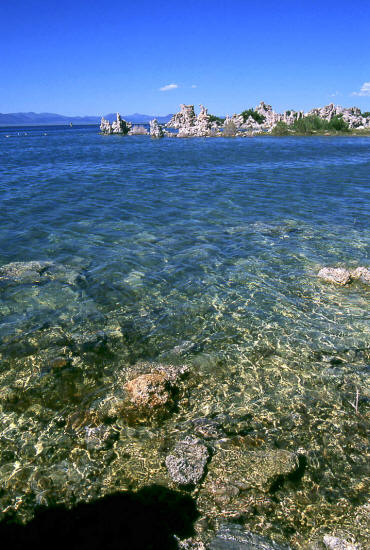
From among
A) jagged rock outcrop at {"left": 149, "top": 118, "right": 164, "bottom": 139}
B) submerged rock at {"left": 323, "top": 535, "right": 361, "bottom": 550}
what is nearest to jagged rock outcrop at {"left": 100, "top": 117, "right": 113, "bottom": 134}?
jagged rock outcrop at {"left": 149, "top": 118, "right": 164, "bottom": 139}

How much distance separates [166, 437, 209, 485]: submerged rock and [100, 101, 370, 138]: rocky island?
103m

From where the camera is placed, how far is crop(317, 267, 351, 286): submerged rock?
1251 centimetres

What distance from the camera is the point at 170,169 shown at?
137ft

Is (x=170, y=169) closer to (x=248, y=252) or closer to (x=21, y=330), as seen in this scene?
(x=248, y=252)

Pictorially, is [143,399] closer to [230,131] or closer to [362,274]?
[362,274]

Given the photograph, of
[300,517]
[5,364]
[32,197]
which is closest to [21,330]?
[5,364]

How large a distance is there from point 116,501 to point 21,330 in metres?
6.10

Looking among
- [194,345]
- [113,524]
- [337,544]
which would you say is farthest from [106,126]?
[337,544]

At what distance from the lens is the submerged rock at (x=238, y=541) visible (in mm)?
4953

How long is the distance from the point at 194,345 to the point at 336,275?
21.4ft

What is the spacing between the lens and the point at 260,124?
126 metres

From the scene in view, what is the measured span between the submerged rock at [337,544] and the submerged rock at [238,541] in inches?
23.7

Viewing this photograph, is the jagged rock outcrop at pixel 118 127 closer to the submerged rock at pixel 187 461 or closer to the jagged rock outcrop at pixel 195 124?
the jagged rock outcrop at pixel 195 124

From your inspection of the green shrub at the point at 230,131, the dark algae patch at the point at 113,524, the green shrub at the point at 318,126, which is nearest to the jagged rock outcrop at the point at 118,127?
the green shrub at the point at 230,131
